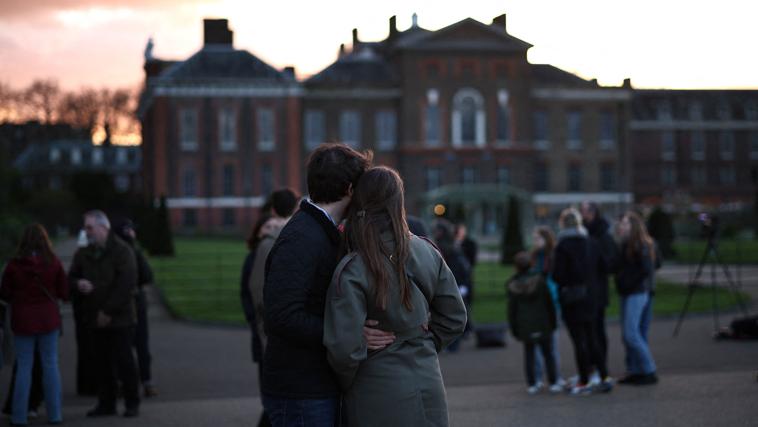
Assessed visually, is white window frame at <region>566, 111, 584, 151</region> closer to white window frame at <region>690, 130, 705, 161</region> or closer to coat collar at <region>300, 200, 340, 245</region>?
white window frame at <region>690, 130, 705, 161</region>

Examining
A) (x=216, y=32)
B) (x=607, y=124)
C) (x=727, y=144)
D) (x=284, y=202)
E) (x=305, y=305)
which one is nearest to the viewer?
(x=305, y=305)

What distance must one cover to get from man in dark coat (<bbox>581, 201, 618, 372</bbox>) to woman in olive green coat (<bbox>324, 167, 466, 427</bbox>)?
6.01 meters

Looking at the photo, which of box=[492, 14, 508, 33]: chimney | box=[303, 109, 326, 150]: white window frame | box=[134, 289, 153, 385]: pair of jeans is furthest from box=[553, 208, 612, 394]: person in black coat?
box=[492, 14, 508, 33]: chimney

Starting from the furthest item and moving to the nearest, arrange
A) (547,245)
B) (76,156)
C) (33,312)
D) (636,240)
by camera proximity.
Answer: (76,156)
(547,245)
(636,240)
(33,312)

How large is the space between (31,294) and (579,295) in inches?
191

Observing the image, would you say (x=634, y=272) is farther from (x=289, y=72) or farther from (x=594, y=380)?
(x=289, y=72)

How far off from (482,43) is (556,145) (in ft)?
28.5

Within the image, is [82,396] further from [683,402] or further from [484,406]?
[683,402]

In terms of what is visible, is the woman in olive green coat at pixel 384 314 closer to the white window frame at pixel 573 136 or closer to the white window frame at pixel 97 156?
the white window frame at pixel 573 136

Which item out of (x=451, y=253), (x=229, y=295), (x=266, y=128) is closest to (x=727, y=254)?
(x=229, y=295)

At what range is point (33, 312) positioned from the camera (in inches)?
336

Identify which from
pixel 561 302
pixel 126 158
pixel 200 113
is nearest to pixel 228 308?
pixel 561 302

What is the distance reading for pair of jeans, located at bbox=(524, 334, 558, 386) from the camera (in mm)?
10117

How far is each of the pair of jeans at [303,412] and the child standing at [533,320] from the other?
5881 millimetres
